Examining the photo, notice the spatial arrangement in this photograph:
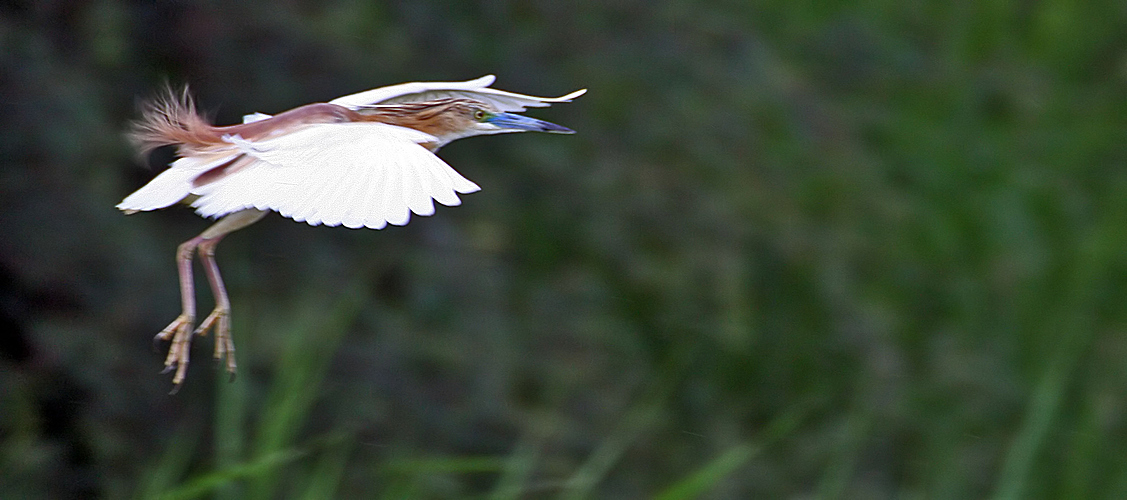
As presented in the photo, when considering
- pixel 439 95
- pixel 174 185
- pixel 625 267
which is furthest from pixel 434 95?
pixel 625 267

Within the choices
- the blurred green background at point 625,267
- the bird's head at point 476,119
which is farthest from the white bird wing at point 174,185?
the blurred green background at point 625,267

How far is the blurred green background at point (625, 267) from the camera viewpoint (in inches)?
69.2

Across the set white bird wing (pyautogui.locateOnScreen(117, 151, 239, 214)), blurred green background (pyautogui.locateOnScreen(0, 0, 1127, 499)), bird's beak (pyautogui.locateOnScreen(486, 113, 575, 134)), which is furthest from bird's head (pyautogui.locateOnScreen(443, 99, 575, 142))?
blurred green background (pyautogui.locateOnScreen(0, 0, 1127, 499))

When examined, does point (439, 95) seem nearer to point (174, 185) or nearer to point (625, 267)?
point (174, 185)

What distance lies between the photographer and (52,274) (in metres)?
1.72

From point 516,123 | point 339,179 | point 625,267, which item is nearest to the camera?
point 339,179

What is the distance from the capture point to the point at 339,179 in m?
0.46

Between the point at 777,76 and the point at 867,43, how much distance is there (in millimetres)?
403

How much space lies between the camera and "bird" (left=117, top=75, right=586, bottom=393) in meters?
0.44

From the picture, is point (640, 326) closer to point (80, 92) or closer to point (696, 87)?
point (696, 87)

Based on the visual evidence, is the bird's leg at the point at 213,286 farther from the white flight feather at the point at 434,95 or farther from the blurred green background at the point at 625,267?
the blurred green background at the point at 625,267

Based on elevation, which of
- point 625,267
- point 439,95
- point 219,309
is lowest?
point 219,309

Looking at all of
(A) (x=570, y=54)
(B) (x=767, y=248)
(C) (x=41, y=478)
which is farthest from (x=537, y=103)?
(B) (x=767, y=248)

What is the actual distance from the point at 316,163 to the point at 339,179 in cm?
2
